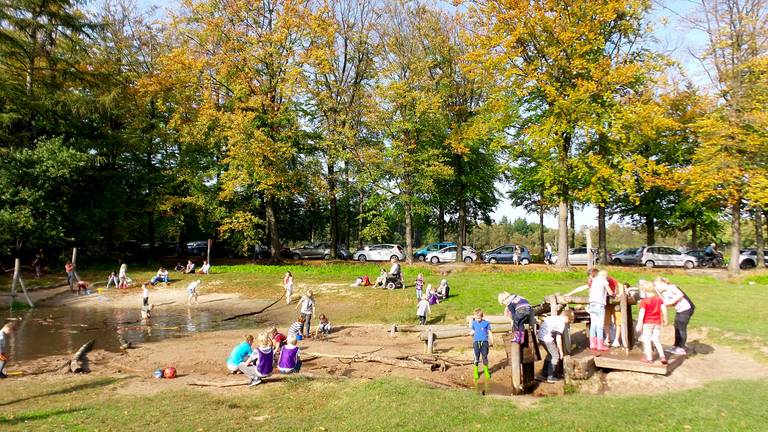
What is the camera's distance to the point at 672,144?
35.0 m

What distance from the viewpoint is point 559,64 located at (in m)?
28.5

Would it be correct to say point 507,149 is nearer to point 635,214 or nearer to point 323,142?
point 323,142

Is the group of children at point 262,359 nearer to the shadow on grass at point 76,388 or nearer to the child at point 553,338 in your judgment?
the shadow on grass at point 76,388

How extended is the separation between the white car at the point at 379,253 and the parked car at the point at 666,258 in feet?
63.0

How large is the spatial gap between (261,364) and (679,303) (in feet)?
35.9

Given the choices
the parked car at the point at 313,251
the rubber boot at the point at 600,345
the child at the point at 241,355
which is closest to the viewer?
the rubber boot at the point at 600,345

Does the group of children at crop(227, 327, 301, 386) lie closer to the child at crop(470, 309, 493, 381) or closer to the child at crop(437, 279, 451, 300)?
the child at crop(470, 309, 493, 381)

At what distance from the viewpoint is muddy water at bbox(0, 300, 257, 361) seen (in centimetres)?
1776

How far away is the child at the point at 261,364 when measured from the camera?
12.7 meters

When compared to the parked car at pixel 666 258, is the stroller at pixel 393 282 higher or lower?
lower

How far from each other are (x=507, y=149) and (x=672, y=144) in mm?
12571

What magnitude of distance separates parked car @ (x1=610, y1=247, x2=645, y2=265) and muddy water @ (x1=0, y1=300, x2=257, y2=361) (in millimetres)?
31051

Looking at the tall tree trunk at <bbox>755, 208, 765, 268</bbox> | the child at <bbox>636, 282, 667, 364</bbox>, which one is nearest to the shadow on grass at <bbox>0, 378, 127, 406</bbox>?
the child at <bbox>636, 282, 667, 364</bbox>

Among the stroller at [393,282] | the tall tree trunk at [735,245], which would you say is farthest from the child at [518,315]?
the tall tree trunk at [735,245]
